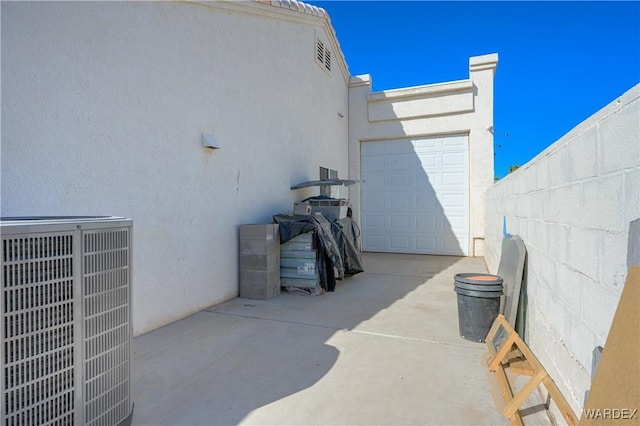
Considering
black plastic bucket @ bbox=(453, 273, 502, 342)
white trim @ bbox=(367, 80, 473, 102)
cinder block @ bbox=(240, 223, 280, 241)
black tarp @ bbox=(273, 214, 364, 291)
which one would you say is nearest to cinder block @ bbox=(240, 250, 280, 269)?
Result: cinder block @ bbox=(240, 223, 280, 241)

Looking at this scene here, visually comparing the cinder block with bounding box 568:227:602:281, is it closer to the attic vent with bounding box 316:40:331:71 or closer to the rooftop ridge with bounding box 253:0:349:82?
the rooftop ridge with bounding box 253:0:349:82

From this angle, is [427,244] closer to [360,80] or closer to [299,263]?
[360,80]

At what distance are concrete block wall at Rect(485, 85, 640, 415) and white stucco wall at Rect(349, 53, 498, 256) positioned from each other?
6711 millimetres

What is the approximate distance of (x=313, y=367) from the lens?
9.67 ft

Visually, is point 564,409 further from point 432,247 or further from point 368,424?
point 432,247

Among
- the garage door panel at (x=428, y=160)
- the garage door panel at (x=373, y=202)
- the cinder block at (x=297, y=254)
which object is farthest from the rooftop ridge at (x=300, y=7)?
the garage door panel at (x=373, y=202)

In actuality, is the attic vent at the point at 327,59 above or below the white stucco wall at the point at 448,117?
above

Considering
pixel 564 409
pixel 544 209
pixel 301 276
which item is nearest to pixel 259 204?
pixel 301 276

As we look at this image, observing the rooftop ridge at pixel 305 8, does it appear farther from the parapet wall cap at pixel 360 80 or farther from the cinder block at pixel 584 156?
the cinder block at pixel 584 156

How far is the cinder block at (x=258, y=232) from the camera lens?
5.14 meters

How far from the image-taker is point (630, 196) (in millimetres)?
1439

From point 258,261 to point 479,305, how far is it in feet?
9.80

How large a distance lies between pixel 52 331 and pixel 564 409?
103 inches

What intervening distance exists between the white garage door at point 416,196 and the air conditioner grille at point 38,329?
9.22 metres
